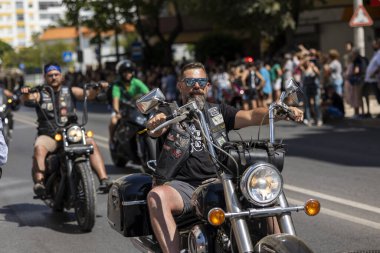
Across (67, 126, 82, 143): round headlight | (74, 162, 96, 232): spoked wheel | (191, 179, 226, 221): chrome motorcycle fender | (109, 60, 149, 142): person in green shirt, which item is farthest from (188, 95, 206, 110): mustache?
(109, 60, 149, 142): person in green shirt

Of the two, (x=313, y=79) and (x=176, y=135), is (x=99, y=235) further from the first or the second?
(x=313, y=79)

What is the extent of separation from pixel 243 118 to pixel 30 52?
116m

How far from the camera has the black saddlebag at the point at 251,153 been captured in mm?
4812

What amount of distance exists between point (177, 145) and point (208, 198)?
79 cm

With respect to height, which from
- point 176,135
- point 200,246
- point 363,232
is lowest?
point 363,232

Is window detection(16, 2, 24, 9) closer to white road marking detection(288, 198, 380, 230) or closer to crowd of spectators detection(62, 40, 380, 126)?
crowd of spectators detection(62, 40, 380, 126)

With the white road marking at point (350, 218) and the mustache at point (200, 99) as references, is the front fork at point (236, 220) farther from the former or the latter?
the white road marking at point (350, 218)

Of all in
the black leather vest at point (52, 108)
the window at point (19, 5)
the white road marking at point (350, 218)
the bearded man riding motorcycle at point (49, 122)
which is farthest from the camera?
the window at point (19, 5)

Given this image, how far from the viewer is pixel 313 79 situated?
19.0 metres

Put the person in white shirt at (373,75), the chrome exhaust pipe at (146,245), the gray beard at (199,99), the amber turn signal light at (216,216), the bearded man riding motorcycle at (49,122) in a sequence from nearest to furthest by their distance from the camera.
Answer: the amber turn signal light at (216,216) < the gray beard at (199,99) < the chrome exhaust pipe at (146,245) < the bearded man riding motorcycle at (49,122) < the person in white shirt at (373,75)

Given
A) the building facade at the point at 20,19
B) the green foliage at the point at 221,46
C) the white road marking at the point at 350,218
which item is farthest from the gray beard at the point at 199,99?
the building facade at the point at 20,19

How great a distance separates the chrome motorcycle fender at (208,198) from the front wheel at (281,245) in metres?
0.45

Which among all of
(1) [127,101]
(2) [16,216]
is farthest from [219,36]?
(2) [16,216]

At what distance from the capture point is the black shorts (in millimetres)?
5395
